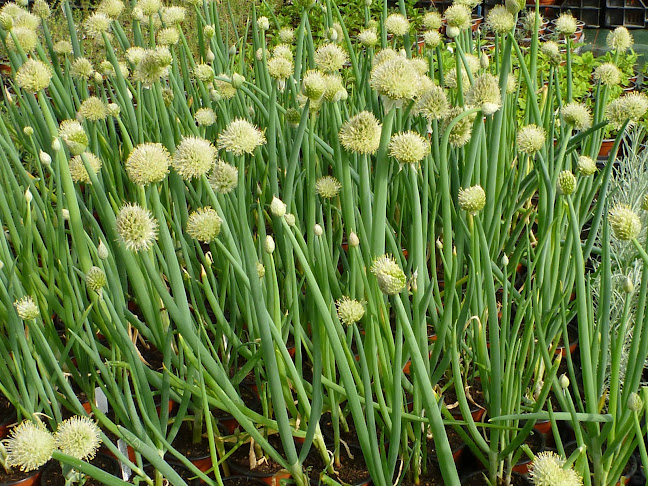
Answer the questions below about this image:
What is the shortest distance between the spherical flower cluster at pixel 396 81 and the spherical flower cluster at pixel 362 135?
6 cm

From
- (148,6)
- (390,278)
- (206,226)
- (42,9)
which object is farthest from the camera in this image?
(42,9)

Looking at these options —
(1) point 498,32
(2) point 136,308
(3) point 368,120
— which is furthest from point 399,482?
(1) point 498,32

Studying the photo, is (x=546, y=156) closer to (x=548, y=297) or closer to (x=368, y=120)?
(x=548, y=297)

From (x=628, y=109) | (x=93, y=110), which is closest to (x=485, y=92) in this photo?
(x=628, y=109)

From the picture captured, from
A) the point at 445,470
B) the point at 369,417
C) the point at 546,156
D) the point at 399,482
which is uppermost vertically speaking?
the point at 546,156

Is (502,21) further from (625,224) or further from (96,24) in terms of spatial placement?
(96,24)

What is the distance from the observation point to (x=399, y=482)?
1.44 meters

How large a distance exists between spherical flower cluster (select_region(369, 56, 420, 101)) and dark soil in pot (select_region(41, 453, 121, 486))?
1.01m

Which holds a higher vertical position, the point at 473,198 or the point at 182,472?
the point at 473,198

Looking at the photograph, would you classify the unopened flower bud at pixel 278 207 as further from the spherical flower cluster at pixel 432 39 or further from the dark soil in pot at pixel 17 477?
the spherical flower cluster at pixel 432 39

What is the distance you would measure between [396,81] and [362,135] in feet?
0.36

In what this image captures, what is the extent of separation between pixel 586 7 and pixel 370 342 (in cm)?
552

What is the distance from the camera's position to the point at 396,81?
1105mm

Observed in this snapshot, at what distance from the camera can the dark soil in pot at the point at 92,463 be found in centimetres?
152
